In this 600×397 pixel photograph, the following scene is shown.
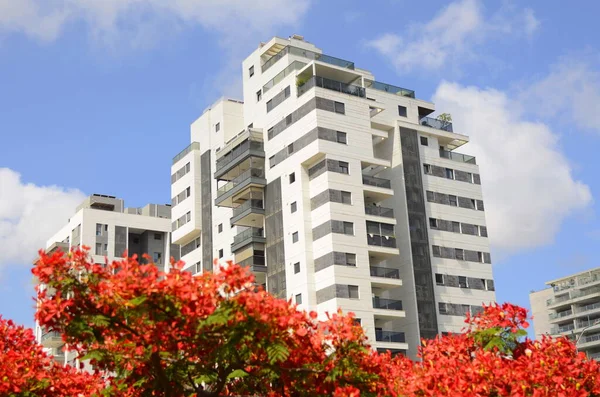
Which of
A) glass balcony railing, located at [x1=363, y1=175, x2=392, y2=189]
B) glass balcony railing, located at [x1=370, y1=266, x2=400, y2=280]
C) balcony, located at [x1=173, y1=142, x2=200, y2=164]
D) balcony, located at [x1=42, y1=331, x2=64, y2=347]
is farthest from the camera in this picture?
balcony, located at [x1=42, y1=331, x2=64, y2=347]

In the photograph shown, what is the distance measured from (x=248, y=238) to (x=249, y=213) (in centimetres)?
185

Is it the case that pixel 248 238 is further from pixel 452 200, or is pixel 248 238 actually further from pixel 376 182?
pixel 452 200

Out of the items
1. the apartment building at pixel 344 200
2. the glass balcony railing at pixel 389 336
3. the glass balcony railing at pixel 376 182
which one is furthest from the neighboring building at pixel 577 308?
Result: the glass balcony railing at pixel 389 336

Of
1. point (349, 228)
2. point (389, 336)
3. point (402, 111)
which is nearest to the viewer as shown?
point (349, 228)

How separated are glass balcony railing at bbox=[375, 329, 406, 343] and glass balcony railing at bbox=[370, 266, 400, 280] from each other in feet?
12.8

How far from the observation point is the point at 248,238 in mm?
58312

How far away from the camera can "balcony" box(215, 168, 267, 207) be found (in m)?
59.0

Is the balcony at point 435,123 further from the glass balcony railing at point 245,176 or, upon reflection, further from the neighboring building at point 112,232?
the neighboring building at point 112,232

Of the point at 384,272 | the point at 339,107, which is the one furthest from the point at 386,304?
the point at 339,107

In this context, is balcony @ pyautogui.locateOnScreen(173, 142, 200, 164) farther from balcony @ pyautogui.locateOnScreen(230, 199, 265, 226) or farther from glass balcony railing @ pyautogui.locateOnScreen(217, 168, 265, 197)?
balcony @ pyautogui.locateOnScreen(230, 199, 265, 226)

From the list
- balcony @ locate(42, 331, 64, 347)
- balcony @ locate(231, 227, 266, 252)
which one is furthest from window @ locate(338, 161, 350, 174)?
balcony @ locate(42, 331, 64, 347)

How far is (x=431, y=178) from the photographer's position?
6172 cm

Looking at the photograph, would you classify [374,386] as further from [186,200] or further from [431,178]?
[186,200]

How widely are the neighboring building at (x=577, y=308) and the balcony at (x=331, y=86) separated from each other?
190 ft
